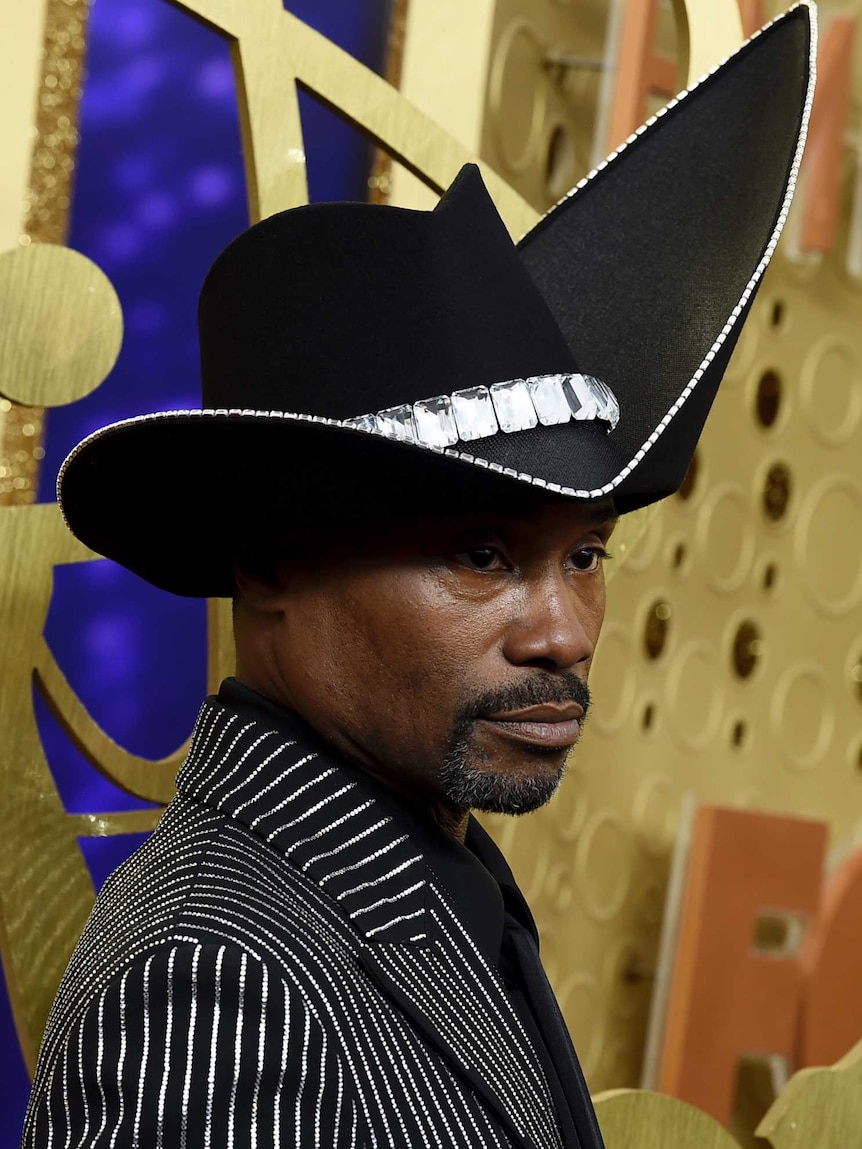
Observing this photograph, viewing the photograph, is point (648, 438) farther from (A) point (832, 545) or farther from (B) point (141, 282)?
(A) point (832, 545)

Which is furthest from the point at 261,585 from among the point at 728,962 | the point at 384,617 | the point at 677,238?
the point at 728,962

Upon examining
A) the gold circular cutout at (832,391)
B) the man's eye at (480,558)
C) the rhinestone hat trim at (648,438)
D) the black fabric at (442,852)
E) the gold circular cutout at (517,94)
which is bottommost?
the black fabric at (442,852)

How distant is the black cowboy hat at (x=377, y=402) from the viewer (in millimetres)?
898

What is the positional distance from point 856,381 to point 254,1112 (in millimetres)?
2254

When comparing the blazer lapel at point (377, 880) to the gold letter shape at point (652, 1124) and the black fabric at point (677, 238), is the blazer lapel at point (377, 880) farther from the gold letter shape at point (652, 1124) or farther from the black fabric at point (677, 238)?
the gold letter shape at point (652, 1124)

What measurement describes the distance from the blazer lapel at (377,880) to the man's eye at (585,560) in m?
0.20

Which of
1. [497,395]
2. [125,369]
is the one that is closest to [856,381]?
[125,369]

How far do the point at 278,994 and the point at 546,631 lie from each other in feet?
0.97

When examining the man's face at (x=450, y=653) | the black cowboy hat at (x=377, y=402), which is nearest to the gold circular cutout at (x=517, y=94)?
the black cowboy hat at (x=377, y=402)

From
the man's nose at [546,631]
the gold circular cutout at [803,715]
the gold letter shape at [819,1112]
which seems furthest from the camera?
the gold circular cutout at [803,715]

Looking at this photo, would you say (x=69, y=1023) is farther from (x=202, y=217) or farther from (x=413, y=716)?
(x=202, y=217)

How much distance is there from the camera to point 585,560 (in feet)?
3.32

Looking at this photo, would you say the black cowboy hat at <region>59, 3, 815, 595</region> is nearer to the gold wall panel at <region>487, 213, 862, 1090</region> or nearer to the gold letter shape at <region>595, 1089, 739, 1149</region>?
the gold letter shape at <region>595, 1089, 739, 1149</region>

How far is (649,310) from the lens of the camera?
1175 mm
